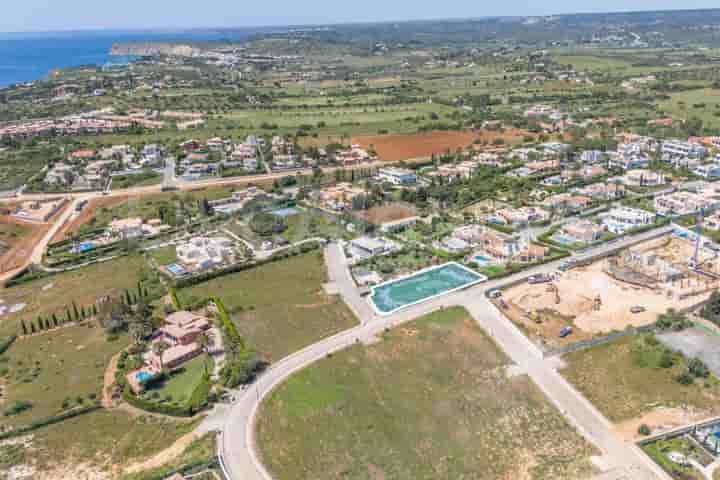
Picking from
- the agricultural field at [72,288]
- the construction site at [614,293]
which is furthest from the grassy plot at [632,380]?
the agricultural field at [72,288]

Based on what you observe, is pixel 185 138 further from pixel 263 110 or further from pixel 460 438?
pixel 460 438

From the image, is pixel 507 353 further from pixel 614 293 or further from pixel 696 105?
pixel 696 105

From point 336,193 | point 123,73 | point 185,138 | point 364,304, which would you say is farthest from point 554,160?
point 123,73

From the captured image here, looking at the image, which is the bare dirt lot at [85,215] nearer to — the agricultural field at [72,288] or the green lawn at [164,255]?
the agricultural field at [72,288]

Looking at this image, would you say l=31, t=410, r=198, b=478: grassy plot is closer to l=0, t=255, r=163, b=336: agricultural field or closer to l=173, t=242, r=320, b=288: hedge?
l=0, t=255, r=163, b=336: agricultural field

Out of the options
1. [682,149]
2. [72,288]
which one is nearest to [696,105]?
[682,149]

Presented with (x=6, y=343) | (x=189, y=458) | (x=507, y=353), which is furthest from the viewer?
(x=6, y=343)

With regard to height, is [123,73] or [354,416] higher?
[123,73]
